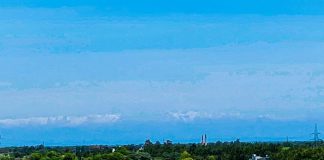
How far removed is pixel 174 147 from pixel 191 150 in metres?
9.94

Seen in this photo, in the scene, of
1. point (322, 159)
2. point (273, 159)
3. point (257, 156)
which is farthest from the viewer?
point (257, 156)

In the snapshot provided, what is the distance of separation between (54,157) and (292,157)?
48.4m

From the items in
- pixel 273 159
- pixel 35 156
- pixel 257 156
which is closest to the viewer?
pixel 273 159

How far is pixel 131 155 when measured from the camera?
14262cm

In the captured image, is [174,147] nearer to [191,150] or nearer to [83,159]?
[191,150]

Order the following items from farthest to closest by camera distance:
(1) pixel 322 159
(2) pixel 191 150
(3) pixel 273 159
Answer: (2) pixel 191 150 < (3) pixel 273 159 < (1) pixel 322 159

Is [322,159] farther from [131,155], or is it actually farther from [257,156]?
[131,155]

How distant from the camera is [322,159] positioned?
10275cm

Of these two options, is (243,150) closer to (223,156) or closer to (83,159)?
(223,156)

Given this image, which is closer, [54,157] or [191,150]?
[54,157]

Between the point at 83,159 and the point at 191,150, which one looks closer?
the point at 83,159

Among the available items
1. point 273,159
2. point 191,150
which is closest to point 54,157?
A: point 191,150

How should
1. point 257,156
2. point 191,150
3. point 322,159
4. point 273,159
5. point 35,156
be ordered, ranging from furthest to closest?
point 191,150, point 35,156, point 257,156, point 273,159, point 322,159

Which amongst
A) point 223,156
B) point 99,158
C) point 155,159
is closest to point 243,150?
point 223,156
